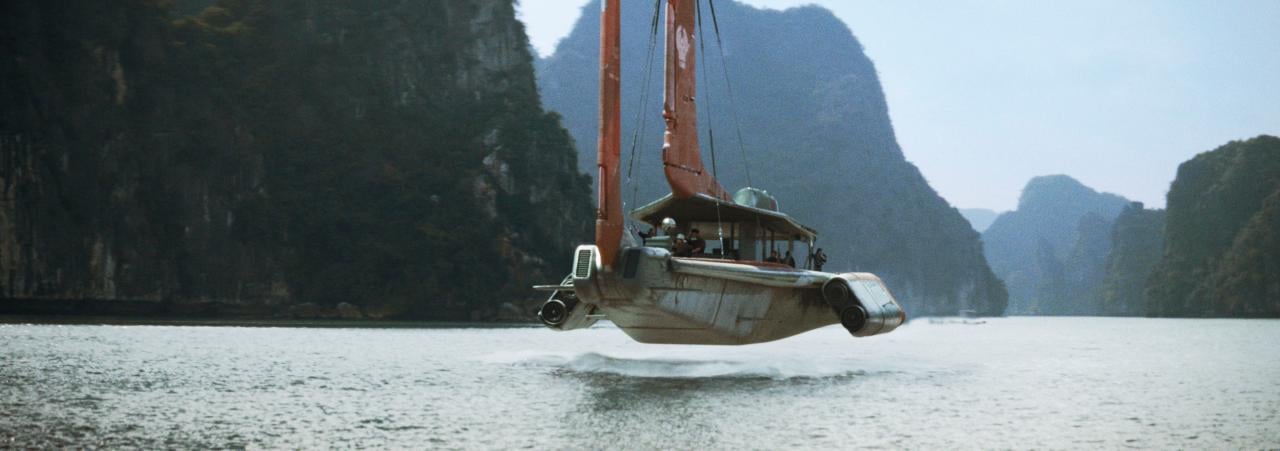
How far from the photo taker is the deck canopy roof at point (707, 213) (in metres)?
30.0

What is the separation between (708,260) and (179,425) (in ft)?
45.4

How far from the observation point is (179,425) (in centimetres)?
1620

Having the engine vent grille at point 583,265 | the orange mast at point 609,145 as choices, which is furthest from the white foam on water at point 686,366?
the orange mast at point 609,145

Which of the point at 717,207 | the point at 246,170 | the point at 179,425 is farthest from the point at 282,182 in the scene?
the point at 179,425

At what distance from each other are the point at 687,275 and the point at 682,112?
1125 centimetres

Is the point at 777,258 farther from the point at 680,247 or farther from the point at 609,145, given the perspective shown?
the point at 609,145

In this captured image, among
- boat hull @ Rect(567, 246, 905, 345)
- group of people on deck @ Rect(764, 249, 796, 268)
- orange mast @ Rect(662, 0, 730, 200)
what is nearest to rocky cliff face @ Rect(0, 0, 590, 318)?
orange mast @ Rect(662, 0, 730, 200)

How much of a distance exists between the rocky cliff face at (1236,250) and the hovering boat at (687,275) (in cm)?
16253

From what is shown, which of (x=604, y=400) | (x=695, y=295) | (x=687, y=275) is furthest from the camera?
(x=695, y=295)

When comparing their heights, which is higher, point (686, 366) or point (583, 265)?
point (583, 265)

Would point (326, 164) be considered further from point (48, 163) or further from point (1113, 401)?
point (1113, 401)

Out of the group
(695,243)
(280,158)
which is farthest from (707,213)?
(280,158)

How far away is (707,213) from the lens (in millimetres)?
30641

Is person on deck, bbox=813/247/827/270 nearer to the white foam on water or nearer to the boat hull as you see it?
the white foam on water
